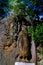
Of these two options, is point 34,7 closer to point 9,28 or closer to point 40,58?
point 40,58

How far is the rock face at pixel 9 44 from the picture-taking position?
12172 millimetres

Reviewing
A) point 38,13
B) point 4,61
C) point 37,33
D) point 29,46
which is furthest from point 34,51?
point 4,61

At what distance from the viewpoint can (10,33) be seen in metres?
13.3

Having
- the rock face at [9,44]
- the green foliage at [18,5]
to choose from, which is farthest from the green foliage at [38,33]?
the rock face at [9,44]

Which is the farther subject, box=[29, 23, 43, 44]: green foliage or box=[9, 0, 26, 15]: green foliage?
box=[9, 0, 26, 15]: green foliage

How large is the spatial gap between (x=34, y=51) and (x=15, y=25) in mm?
3761

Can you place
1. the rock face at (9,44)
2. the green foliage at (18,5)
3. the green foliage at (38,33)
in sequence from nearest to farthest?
the green foliage at (38,33), the green foliage at (18,5), the rock face at (9,44)

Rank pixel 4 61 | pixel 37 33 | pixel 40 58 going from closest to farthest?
1. pixel 37 33
2. pixel 40 58
3. pixel 4 61

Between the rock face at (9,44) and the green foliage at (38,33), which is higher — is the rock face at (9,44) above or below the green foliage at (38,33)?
below

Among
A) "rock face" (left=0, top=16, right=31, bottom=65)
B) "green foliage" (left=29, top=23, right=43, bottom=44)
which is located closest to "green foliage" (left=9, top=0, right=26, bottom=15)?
"green foliage" (left=29, top=23, right=43, bottom=44)

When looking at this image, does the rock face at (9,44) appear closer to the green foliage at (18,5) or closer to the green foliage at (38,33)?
the green foliage at (18,5)

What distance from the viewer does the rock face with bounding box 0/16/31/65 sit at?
39.9ft

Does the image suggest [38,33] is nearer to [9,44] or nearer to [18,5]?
[18,5]

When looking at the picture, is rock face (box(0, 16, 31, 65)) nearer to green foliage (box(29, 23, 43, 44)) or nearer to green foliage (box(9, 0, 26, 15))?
green foliage (box(9, 0, 26, 15))
